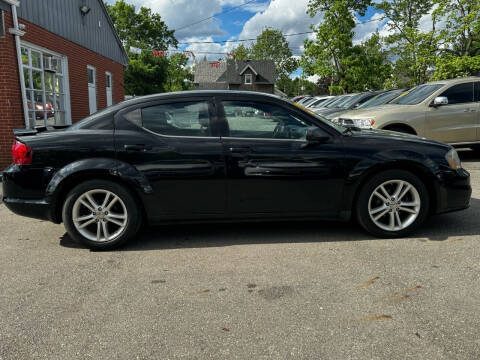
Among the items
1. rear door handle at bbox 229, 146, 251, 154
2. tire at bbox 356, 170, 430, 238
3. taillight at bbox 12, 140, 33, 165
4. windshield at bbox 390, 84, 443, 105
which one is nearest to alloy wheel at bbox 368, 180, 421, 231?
A: tire at bbox 356, 170, 430, 238

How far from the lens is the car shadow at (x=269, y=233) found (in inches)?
168

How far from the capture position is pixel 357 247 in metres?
4.05

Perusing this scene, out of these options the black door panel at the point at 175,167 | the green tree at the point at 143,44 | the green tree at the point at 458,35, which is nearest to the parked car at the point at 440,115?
the black door panel at the point at 175,167

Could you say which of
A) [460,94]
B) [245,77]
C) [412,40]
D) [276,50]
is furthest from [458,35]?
[276,50]

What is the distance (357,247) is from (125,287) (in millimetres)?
2255

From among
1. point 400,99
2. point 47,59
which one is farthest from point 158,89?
point 400,99

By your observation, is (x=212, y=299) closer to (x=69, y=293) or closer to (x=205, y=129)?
(x=69, y=293)

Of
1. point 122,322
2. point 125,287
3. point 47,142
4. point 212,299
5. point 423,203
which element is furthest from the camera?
point 423,203

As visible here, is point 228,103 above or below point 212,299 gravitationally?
above

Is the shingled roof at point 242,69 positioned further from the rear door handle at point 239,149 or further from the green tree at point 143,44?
the rear door handle at point 239,149

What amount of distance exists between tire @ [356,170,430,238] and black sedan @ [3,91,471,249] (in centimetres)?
1

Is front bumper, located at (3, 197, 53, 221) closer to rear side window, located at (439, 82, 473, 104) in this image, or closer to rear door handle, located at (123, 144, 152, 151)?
rear door handle, located at (123, 144, 152, 151)

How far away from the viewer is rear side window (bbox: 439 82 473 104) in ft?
29.4

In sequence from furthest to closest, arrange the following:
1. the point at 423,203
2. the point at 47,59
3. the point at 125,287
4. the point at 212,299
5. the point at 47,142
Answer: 1. the point at 47,59
2. the point at 423,203
3. the point at 47,142
4. the point at 125,287
5. the point at 212,299
